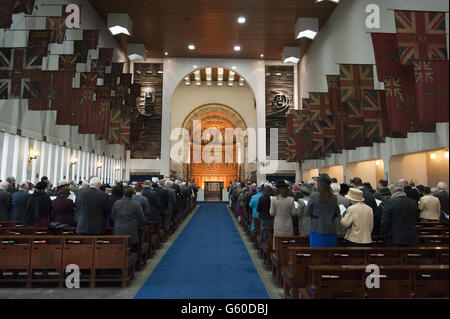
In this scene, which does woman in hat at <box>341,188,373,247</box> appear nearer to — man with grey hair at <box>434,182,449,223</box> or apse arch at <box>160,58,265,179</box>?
man with grey hair at <box>434,182,449,223</box>

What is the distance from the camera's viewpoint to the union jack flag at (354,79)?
9.22 metres

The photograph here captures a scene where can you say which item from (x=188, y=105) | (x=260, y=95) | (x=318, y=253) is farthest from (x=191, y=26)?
(x=318, y=253)

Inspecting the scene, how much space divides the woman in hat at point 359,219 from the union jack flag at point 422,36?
138 inches

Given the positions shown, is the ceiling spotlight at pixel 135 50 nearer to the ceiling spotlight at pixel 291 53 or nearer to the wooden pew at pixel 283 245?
the ceiling spotlight at pixel 291 53

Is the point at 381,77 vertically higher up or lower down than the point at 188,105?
lower down

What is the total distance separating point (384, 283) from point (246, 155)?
74.8 feet

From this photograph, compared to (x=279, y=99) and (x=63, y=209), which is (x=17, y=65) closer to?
(x=63, y=209)

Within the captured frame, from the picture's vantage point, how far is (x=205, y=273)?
16.4ft

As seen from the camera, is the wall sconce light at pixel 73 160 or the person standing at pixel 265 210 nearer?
the person standing at pixel 265 210

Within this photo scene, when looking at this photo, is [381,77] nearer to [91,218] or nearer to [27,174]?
[91,218]

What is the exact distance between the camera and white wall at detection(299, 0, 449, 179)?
27.3 feet

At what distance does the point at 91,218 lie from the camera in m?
4.49

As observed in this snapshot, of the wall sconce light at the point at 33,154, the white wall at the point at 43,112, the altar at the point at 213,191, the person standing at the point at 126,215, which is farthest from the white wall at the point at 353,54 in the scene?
the wall sconce light at the point at 33,154

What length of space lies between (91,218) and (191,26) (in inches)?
610
